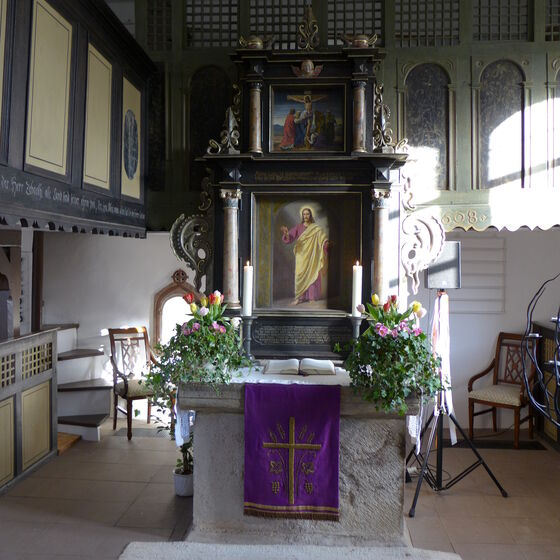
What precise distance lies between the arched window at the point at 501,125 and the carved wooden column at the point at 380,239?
4.20ft

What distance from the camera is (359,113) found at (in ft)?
17.9

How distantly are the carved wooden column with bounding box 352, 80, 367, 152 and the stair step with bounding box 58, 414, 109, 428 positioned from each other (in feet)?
14.0

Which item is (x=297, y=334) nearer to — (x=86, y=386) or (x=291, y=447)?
(x=291, y=447)

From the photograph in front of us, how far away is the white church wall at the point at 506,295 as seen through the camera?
7430 millimetres

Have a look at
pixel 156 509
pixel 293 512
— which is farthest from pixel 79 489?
pixel 293 512

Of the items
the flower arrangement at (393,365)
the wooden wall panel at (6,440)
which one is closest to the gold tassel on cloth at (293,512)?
the flower arrangement at (393,365)

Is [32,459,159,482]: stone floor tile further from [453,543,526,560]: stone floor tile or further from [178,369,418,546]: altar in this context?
[453,543,526,560]: stone floor tile

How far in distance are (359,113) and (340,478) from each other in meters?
3.20

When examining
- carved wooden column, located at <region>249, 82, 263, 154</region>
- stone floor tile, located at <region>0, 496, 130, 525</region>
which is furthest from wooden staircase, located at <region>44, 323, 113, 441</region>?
carved wooden column, located at <region>249, 82, 263, 154</region>

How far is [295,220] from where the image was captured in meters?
5.62

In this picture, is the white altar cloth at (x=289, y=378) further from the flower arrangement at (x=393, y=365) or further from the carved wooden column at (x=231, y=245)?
the carved wooden column at (x=231, y=245)

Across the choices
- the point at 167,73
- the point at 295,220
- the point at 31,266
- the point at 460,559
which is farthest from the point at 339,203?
the point at 31,266

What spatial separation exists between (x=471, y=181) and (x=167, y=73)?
3.33m

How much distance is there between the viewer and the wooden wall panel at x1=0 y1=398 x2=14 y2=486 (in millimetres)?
5238
